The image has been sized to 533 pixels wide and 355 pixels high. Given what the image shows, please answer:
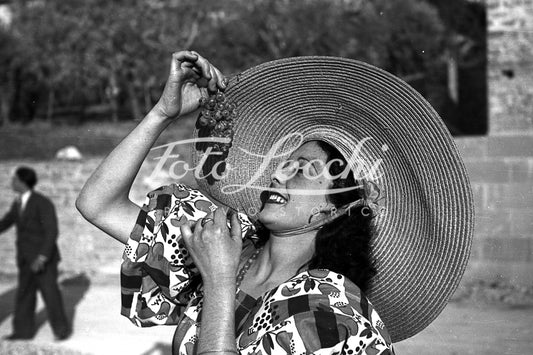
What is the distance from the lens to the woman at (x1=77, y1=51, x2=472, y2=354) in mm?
1592

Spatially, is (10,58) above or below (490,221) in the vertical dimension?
above

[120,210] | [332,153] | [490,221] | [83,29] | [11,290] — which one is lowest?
[11,290]

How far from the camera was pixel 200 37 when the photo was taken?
35.4ft

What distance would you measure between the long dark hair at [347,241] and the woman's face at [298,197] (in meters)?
0.03

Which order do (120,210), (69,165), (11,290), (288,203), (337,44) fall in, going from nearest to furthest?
1. (288,203)
2. (120,210)
3. (11,290)
4. (69,165)
5. (337,44)

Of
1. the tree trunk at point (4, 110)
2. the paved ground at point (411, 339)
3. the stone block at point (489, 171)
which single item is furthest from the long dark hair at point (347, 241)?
the tree trunk at point (4, 110)

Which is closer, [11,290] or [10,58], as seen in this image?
[11,290]

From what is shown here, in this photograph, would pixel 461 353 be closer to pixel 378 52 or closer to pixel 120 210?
pixel 120 210

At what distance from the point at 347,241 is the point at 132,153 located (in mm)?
494

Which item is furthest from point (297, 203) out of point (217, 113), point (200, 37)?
point (200, 37)

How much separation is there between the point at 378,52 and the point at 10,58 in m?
5.34

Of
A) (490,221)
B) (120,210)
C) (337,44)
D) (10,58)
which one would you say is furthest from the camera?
(10,58)

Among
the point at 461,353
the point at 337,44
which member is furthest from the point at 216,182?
the point at 337,44

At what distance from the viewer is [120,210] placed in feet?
5.92
